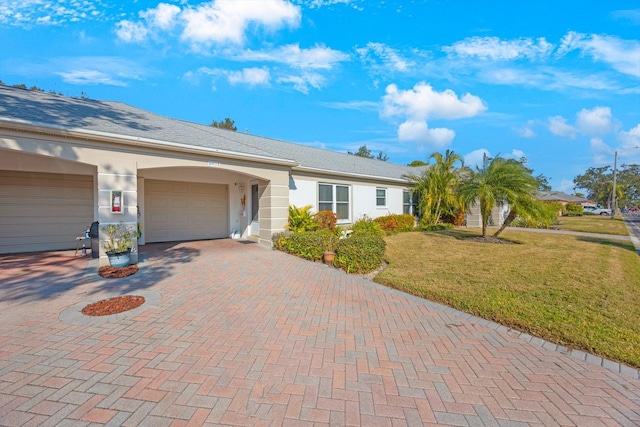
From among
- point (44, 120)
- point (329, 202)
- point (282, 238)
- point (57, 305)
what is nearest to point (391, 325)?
point (57, 305)

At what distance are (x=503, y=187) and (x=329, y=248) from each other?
746 centimetres

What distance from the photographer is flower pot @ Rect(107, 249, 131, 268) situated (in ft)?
22.0

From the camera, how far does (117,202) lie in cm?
712

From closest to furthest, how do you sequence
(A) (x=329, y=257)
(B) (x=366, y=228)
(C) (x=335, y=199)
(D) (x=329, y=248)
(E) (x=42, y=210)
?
(A) (x=329, y=257)
(D) (x=329, y=248)
(E) (x=42, y=210)
(B) (x=366, y=228)
(C) (x=335, y=199)

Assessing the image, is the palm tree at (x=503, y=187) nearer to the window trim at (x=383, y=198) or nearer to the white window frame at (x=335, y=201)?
the window trim at (x=383, y=198)

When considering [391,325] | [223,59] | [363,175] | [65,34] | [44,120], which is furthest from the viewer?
[363,175]

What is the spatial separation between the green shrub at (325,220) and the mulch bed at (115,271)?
6332mm

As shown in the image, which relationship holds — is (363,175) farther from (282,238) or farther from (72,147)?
(72,147)

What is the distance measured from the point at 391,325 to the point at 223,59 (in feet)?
41.8

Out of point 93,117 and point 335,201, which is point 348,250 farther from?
point 93,117

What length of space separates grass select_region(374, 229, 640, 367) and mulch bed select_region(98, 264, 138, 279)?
5.62 m

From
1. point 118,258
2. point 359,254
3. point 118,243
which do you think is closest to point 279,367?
point 359,254

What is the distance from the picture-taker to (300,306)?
4977 millimetres

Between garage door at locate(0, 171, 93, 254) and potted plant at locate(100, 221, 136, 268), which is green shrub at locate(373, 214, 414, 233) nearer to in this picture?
potted plant at locate(100, 221, 136, 268)
